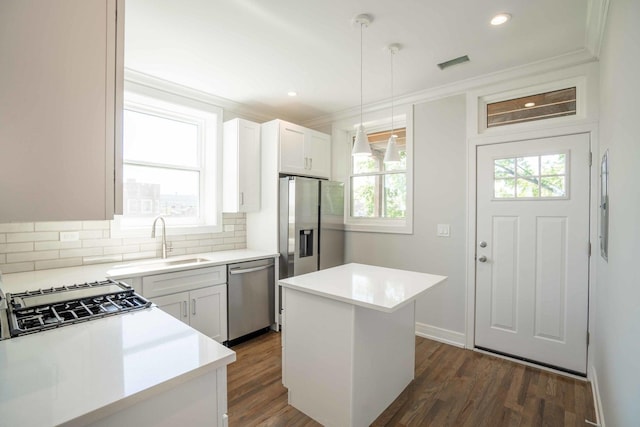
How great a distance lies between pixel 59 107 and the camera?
86cm

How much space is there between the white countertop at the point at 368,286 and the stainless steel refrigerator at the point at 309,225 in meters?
1.04

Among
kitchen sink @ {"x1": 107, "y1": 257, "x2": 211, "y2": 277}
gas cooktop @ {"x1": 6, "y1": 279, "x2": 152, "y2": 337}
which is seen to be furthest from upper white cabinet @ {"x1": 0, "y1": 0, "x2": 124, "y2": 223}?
kitchen sink @ {"x1": 107, "y1": 257, "x2": 211, "y2": 277}

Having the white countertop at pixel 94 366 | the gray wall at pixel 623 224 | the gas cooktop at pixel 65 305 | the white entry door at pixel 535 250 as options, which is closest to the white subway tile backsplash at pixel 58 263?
the gas cooktop at pixel 65 305

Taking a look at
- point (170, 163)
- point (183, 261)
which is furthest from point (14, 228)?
point (170, 163)

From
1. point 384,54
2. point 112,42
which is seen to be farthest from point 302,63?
point 112,42

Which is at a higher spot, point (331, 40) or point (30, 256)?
point (331, 40)

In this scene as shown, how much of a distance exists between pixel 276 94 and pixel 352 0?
166cm

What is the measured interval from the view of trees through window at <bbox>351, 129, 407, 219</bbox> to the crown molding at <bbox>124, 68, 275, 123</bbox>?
1433 mm

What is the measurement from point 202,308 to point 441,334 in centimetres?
244

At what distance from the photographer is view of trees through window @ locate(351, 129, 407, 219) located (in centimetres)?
367

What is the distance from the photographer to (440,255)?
3225 millimetres

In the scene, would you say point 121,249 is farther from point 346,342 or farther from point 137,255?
point 346,342

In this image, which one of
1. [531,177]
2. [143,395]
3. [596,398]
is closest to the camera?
[143,395]

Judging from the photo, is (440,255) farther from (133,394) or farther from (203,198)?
(133,394)
